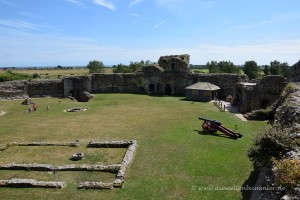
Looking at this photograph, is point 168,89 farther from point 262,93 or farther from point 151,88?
point 262,93

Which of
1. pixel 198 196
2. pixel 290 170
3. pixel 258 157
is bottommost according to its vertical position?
pixel 198 196

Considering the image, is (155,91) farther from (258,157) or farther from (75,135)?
(258,157)

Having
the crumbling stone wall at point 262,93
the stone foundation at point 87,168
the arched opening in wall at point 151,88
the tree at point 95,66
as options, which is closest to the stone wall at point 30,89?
the arched opening in wall at point 151,88

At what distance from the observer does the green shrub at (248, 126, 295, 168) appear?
10109 mm

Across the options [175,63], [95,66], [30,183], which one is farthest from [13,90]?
[95,66]

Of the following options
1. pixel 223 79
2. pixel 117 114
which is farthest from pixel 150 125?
pixel 223 79

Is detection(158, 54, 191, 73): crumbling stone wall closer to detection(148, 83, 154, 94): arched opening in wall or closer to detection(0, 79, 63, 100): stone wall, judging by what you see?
detection(148, 83, 154, 94): arched opening in wall

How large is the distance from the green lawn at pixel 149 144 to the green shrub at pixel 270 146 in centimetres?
191

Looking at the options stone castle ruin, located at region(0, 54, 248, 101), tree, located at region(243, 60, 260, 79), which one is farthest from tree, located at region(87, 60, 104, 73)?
stone castle ruin, located at region(0, 54, 248, 101)

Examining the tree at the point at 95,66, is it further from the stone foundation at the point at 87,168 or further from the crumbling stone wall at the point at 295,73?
the stone foundation at the point at 87,168

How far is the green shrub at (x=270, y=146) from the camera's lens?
10109 mm

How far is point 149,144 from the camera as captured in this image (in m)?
18.4

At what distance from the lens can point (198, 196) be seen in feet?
38.7

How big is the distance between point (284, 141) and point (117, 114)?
19.6 m
